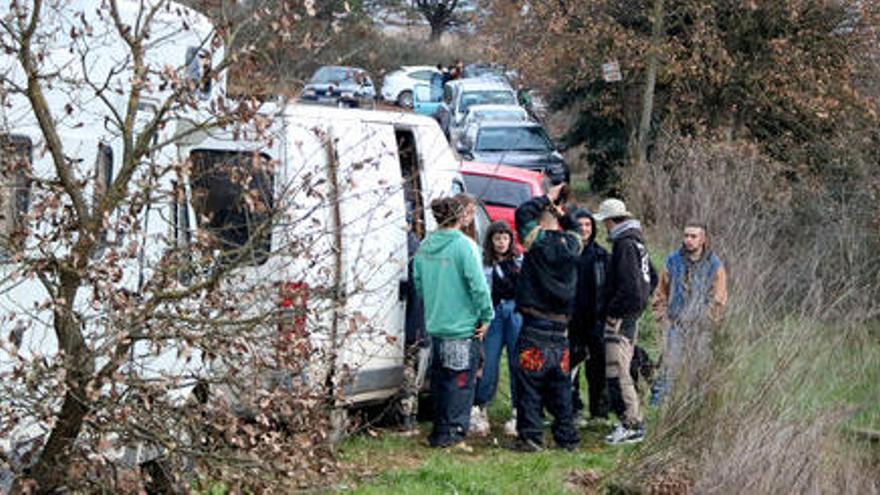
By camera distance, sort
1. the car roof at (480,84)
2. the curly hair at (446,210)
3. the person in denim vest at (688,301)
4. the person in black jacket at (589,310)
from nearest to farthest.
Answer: the person in denim vest at (688,301), the curly hair at (446,210), the person in black jacket at (589,310), the car roof at (480,84)

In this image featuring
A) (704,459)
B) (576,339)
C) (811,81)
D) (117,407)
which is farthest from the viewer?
(811,81)

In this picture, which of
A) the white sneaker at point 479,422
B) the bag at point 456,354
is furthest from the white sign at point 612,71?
the bag at point 456,354

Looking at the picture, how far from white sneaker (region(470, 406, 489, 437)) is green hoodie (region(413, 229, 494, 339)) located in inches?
39.5

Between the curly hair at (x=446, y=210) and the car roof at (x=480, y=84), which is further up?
the car roof at (x=480, y=84)

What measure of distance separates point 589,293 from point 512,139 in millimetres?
16234

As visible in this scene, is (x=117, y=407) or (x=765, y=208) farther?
(x=765, y=208)

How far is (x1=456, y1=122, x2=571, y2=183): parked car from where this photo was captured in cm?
2634

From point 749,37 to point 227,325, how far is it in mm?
23033

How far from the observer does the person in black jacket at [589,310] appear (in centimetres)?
→ 1115

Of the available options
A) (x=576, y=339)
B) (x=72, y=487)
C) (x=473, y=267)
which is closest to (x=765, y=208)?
(x=576, y=339)

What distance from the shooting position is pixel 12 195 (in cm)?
594

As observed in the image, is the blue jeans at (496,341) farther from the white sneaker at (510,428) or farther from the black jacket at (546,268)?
the black jacket at (546,268)

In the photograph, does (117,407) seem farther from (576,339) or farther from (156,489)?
(576,339)

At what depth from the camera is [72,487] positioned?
5.99 meters
